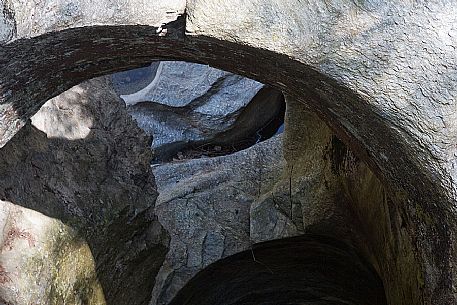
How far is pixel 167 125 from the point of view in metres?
3.32

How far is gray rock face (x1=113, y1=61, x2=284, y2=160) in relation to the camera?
316 cm

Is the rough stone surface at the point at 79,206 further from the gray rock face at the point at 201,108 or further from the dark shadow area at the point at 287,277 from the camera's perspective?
the gray rock face at the point at 201,108

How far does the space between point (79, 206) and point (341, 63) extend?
0.84 meters

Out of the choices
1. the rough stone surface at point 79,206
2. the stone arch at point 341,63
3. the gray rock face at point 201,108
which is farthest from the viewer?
the gray rock face at point 201,108

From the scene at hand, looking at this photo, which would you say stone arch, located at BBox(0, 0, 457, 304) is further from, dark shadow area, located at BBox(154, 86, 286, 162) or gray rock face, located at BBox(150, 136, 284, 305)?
dark shadow area, located at BBox(154, 86, 286, 162)

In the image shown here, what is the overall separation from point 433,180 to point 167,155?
2267 millimetres

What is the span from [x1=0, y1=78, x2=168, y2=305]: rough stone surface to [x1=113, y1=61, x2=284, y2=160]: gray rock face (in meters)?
1.24

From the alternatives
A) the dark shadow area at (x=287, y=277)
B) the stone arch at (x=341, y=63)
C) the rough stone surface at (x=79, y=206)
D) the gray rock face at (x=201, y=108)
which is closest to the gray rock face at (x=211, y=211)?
the dark shadow area at (x=287, y=277)

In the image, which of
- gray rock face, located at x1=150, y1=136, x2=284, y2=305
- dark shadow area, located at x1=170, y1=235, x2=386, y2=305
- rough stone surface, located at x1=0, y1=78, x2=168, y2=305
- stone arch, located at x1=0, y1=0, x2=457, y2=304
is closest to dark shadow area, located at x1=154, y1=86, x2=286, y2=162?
gray rock face, located at x1=150, y1=136, x2=284, y2=305

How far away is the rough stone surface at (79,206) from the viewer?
1.44m

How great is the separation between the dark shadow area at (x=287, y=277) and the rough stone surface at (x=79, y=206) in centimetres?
40

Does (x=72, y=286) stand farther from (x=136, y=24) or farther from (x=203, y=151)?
(x=203, y=151)

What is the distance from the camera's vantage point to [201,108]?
10.6ft

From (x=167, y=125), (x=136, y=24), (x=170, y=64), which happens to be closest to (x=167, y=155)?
(x=167, y=125)
